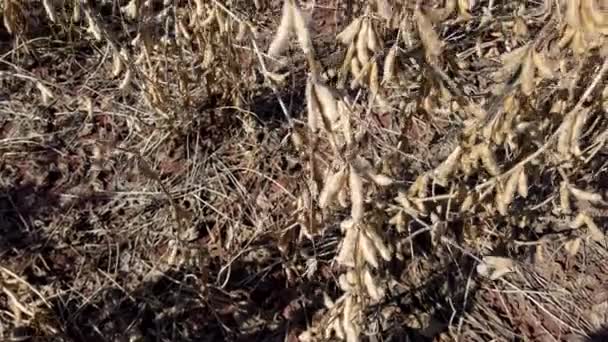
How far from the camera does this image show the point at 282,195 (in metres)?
2.53

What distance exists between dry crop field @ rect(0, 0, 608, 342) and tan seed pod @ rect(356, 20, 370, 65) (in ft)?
0.33

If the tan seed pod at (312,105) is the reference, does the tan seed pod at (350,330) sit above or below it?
below

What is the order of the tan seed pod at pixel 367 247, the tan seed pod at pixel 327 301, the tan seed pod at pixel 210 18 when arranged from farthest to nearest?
the tan seed pod at pixel 210 18 < the tan seed pod at pixel 327 301 < the tan seed pod at pixel 367 247

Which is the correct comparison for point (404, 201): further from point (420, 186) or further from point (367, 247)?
point (367, 247)

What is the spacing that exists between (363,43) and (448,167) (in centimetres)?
54

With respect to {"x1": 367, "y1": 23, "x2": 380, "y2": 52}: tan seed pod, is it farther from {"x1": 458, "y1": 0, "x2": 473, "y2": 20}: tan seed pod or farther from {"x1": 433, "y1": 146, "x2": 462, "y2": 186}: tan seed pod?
{"x1": 433, "y1": 146, "x2": 462, "y2": 186}: tan seed pod

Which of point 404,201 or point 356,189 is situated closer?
point 356,189

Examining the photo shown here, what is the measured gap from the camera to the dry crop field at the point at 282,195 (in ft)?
6.18

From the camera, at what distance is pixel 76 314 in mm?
2275

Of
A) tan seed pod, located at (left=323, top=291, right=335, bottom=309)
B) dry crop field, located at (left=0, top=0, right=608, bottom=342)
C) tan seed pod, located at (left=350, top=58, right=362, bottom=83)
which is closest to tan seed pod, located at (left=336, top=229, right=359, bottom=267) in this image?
dry crop field, located at (left=0, top=0, right=608, bottom=342)

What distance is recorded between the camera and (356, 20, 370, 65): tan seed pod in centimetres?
146

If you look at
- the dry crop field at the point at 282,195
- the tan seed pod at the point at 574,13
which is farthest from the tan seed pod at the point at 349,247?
the tan seed pod at the point at 574,13

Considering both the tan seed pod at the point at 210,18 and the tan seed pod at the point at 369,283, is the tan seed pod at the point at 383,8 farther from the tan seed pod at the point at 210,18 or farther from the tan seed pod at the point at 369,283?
the tan seed pod at the point at 210,18

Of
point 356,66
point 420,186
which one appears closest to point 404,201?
point 420,186
